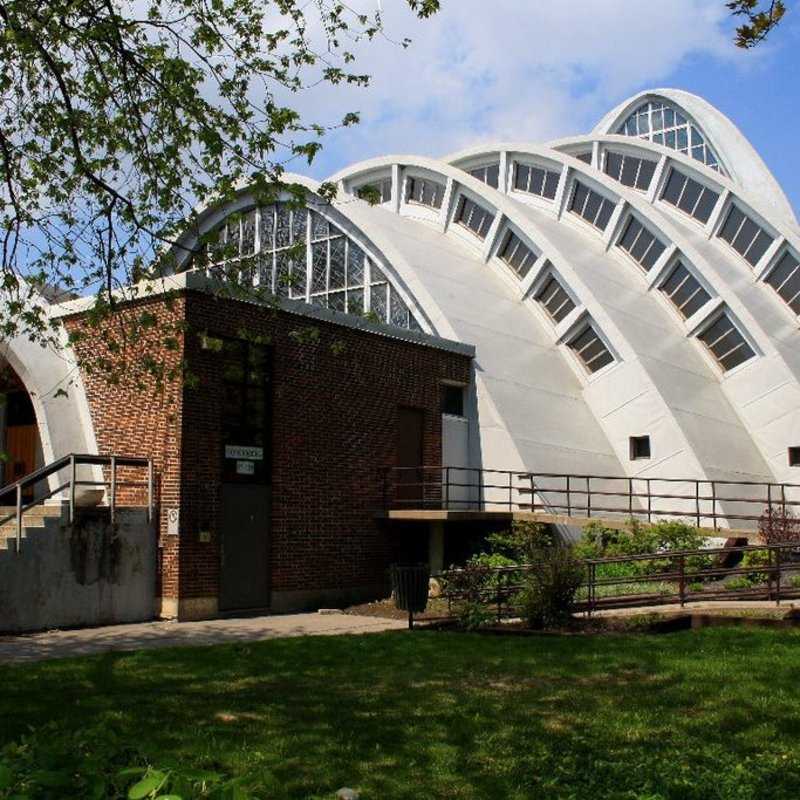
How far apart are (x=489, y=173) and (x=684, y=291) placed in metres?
10.5

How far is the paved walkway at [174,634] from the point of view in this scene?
1269 centimetres

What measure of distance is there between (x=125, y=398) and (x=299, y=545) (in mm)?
4174

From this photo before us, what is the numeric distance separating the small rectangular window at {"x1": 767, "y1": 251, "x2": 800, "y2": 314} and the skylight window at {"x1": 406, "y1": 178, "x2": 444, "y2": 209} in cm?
1129

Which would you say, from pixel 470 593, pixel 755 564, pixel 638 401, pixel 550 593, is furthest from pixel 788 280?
pixel 550 593

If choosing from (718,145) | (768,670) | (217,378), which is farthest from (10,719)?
(718,145)

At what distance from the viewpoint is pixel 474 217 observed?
3253 centimetres

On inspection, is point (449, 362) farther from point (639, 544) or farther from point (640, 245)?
point (640, 245)

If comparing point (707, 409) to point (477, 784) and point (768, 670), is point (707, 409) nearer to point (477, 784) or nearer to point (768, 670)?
point (768, 670)

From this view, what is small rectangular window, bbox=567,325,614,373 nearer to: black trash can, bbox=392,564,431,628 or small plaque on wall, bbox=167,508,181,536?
black trash can, bbox=392,564,431,628

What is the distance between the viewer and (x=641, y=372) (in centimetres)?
2605

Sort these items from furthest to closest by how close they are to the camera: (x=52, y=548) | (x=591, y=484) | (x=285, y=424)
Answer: (x=591, y=484) → (x=285, y=424) → (x=52, y=548)

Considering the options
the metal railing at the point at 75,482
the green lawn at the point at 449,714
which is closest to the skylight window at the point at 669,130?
the metal railing at the point at 75,482

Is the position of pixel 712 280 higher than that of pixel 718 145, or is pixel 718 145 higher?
pixel 718 145

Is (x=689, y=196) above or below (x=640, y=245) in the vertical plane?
above
